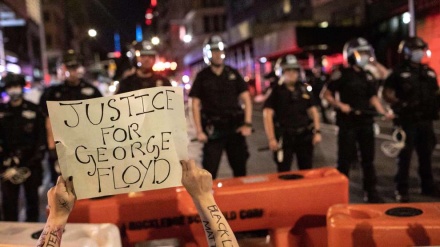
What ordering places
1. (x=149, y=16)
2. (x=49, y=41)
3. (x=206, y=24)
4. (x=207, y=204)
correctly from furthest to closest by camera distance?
(x=149, y=16)
(x=49, y=41)
(x=206, y=24)
(x=207, y=204)

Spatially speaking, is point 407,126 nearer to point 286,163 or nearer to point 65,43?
point 286,163

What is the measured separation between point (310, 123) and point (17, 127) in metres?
3.20

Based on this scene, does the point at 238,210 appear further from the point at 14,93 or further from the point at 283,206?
the point at 14,93

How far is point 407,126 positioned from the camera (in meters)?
6.20

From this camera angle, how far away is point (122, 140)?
2418mm

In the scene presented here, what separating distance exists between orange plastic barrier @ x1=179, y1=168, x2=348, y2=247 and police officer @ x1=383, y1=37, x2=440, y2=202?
7.36ft

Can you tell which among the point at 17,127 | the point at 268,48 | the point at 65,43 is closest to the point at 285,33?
the point at 268,48

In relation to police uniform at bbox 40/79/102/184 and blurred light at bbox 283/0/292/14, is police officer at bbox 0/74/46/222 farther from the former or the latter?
blurred light at bbox 283/0/292/14

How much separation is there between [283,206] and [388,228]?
1191mm

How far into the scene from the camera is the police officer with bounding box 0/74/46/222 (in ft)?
16.9

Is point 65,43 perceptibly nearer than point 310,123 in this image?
No

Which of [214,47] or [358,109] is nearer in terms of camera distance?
[214,47]

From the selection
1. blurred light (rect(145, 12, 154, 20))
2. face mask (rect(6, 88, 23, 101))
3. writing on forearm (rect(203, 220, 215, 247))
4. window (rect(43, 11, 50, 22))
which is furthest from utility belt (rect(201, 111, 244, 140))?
blurred light (rect(145, 12, 154, 20))

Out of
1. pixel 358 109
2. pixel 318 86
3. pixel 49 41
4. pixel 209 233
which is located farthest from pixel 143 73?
pixel 49 41
